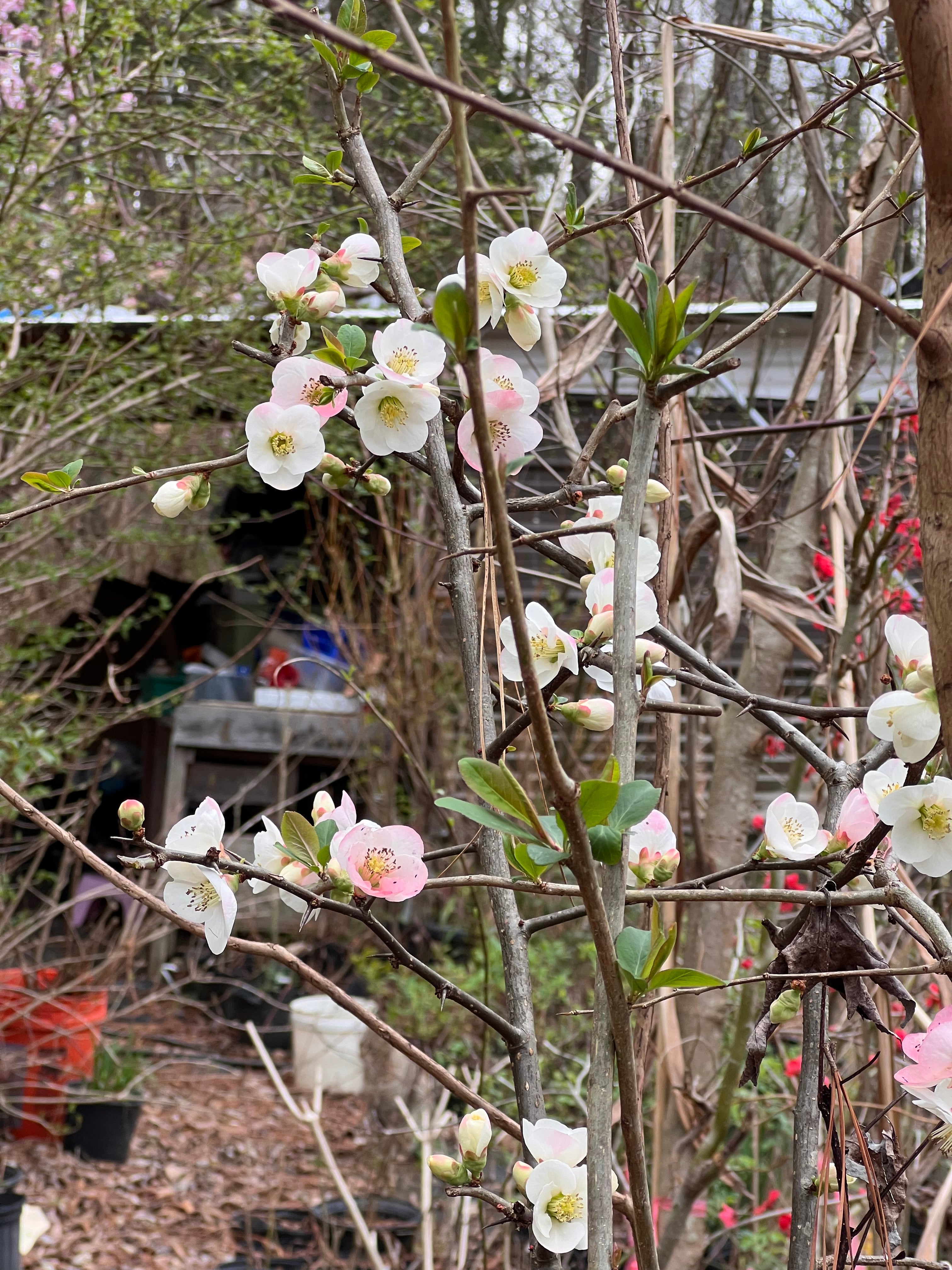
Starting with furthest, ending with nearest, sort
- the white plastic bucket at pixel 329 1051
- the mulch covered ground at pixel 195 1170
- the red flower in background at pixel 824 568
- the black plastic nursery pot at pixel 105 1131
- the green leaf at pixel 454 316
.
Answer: the white plastic bucket at pixel 329 1051 < the black plastic nursery pot at pixel 105 1131 < the mulch covered ground at pixel 195 1170 < the red flower in background at pixel 824 568 < the green leaf at pixel 454 316

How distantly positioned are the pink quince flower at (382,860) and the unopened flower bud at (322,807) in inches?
2.1

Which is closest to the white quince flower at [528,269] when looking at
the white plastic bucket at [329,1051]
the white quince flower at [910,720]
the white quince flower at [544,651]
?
the white quince flower at [544,651]

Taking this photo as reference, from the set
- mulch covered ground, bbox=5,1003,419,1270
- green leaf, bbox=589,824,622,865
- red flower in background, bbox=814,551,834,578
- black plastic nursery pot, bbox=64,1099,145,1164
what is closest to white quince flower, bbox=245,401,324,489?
green leaf, bbox=589,824,622,865

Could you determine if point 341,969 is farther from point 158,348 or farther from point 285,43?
point 285,43

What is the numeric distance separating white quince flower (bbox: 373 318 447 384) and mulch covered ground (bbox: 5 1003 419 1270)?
8.73ft

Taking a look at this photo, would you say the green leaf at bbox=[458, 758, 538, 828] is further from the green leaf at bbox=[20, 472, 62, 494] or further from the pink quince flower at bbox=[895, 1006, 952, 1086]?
the green leaf at bbox=[20, 472, 62, 494]

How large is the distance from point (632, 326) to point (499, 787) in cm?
20

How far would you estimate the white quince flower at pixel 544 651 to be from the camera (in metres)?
0.58

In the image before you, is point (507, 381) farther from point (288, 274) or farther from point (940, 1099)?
point (940, 1099)

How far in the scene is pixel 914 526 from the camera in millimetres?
2229

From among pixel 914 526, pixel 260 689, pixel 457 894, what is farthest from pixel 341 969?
pixel 914 526

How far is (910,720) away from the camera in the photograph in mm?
510

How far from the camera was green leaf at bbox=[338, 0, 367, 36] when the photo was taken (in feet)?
2.32

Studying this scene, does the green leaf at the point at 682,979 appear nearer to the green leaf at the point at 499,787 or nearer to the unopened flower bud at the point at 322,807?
the green leaf at the point at 499,787
